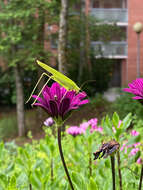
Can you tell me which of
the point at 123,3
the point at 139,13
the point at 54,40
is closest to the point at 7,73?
the point at 54,40

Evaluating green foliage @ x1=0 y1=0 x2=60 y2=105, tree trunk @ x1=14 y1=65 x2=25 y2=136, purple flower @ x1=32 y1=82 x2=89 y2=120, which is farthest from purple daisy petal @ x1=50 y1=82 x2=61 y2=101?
tree trunk @ x1=14 y1=65 x2=25 y2=136

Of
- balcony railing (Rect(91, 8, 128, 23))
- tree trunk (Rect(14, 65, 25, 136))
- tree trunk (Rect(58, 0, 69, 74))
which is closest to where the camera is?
tree trunk (Rect(58, 0, 69, 74))

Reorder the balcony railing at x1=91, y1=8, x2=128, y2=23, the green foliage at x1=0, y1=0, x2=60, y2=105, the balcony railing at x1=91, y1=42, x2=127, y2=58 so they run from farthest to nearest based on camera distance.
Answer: the balcony railing at x1=91, y1=8, x2=128, y2=23 → the balcony railing at x1=91, y1=42, x2=127, y2=58 → the green foliage at x1=0, y1=0, x2=60, y2=105

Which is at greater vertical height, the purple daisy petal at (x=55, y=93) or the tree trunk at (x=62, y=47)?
the tree trunk at (x=62, y=47)

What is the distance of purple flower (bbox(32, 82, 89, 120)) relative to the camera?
25 centimetres

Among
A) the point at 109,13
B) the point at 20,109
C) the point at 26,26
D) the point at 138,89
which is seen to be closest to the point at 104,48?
the point at 26,26

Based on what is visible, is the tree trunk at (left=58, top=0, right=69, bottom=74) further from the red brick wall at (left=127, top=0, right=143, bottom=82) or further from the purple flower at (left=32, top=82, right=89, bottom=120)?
the red brick wall at (left=127, top=0, right=143, bottom=82)

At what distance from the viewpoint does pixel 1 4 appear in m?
3.88

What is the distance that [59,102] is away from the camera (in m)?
0.25

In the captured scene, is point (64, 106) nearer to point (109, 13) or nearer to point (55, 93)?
point (55, 93)

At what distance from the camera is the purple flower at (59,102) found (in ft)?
0.82

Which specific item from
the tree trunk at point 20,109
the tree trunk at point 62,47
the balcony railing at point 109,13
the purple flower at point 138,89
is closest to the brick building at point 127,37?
the balcony railing at point 109,13

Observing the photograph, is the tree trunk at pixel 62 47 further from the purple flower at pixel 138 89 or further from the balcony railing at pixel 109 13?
the balcony railing at pixel 109 13

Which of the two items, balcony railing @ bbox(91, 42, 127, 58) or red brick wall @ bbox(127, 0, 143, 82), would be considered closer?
balcony railing @ bbox(91, 42, 127, 58)
